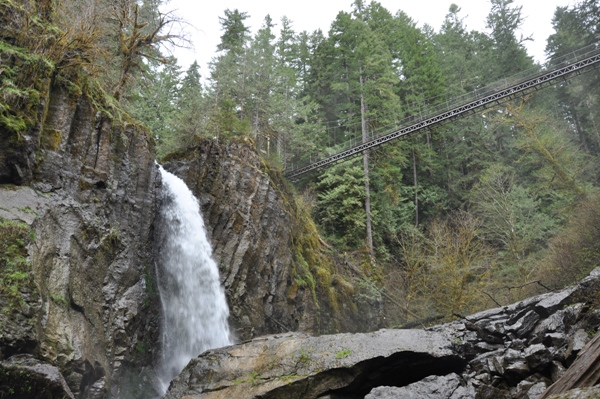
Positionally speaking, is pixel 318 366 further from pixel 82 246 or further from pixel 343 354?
pixel 82 246

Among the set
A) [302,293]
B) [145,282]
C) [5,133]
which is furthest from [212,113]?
[5,133]

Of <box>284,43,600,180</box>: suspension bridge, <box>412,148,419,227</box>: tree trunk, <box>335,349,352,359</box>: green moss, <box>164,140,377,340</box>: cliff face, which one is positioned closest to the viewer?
<box>335,349,352,359</box>: green moss

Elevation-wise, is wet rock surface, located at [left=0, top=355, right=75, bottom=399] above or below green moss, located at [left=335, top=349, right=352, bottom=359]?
above

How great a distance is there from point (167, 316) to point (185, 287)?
1182 millimetres

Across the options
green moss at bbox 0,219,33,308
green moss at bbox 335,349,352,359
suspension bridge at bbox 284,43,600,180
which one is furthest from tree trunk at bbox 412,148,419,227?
green moss at bbox 0,219,33,308

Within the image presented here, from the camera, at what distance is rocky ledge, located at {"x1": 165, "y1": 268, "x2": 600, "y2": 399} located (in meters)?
6.16

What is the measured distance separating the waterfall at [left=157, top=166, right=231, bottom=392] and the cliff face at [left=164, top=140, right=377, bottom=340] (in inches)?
A: 26.1

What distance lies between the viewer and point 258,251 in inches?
611

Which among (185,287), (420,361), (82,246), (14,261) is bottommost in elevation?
(420,361)

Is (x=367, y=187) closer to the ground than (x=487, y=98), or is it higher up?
closer to the ground

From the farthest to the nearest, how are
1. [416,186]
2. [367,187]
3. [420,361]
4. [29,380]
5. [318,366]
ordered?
[416,186] → [367,187] → [420,361] → [318,366] → [29,380]

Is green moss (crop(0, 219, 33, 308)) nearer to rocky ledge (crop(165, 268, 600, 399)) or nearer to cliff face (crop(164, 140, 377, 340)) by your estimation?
rocky ledge (crop(165, 268, 600, 399))

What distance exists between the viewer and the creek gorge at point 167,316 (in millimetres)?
6234

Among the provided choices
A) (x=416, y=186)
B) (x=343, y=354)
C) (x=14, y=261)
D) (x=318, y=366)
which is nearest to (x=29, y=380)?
(x=14, y=261)
